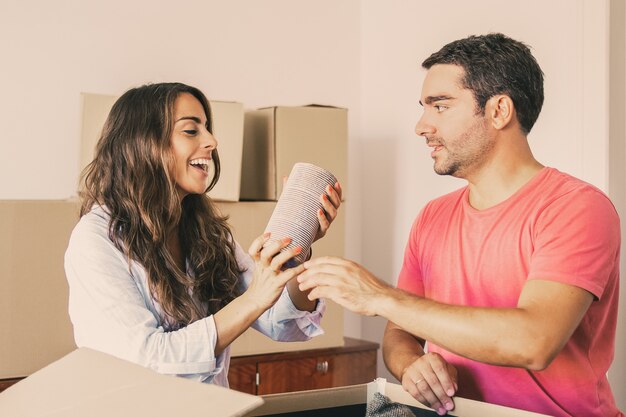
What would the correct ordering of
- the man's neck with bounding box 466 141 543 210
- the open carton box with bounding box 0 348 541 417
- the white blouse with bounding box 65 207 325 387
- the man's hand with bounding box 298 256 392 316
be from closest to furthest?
1. the open carton box with bounding box 0 348 541 417
2. the man's hand with bounding box 298 256 392 316
3. the white blouse with bounding box 65 207 325 387
4. the man's neck with bounding box 466 141 543 210

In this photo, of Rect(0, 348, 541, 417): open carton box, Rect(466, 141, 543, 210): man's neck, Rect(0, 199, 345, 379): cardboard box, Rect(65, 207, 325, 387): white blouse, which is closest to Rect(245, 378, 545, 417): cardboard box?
Rect(0, 348, 541, 417): open carton box

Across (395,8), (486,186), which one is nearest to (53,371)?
(486,186)

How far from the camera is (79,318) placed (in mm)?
1451

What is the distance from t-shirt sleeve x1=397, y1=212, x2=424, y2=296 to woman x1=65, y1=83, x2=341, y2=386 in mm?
197

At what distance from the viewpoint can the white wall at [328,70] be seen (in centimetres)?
258

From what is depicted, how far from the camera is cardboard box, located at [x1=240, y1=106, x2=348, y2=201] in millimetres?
2701

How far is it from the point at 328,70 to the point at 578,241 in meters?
2.25

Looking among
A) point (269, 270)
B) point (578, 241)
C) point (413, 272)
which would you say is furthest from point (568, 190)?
point (269, 270)

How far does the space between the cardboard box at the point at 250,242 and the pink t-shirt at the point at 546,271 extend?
1.19 metres

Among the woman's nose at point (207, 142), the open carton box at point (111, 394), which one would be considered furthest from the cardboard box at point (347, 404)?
the woman's nose at point (207, 142)

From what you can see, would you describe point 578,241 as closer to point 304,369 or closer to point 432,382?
point 432,382

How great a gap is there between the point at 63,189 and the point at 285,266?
163 centimetres

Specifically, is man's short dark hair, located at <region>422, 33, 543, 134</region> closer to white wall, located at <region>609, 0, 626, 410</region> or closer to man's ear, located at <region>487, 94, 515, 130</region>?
man's ear, located at <region>487, 94, 515, 130</region>

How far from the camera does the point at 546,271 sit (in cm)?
Answer: 128
